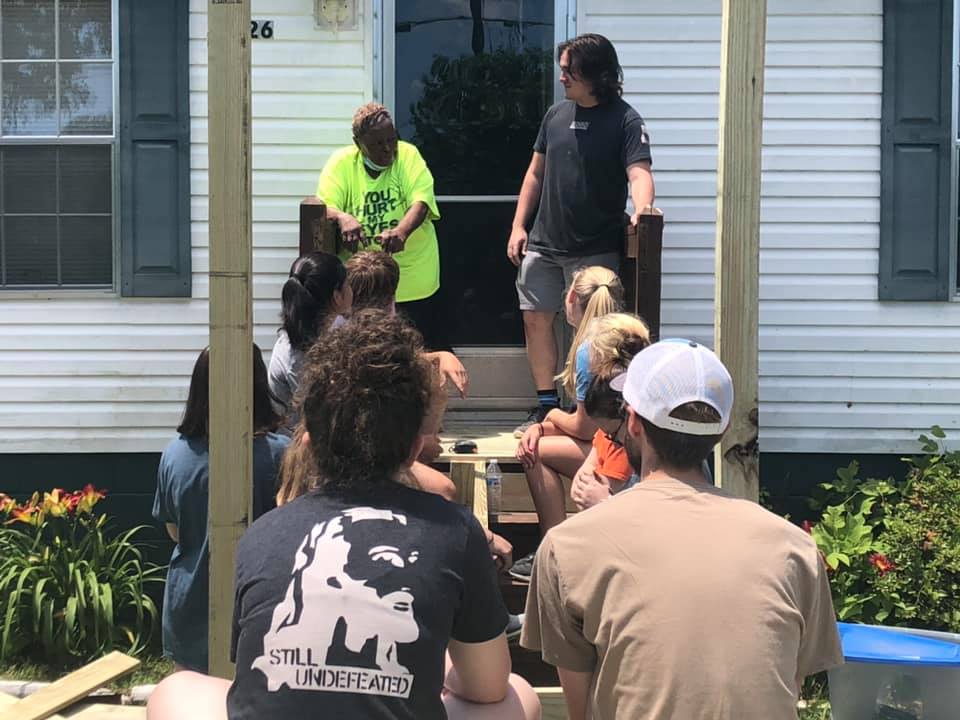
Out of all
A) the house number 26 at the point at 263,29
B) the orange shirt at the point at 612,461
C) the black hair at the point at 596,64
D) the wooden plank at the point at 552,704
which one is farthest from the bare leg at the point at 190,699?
the house number 26 at the point at 263,29

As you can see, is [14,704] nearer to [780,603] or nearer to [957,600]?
[780,603]

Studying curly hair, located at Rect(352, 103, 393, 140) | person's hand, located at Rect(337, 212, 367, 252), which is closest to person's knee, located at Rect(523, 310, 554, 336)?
person's hand, located at Rect(337, 212, 367, 252)

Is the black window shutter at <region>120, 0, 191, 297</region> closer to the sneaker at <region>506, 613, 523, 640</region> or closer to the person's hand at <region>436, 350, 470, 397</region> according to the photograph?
the person's hand at <region>436, 350, 470, 397</region>

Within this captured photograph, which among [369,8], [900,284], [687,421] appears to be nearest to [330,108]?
[369,8]

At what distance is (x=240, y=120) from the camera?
2.21 m

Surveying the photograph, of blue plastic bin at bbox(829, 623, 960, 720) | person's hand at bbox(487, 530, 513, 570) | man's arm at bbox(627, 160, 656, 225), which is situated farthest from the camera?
man's arm at bbox(627, 160, 656, 225)

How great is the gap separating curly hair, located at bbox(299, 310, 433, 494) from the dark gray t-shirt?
2878 mm

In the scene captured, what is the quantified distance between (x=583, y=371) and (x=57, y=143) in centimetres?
355

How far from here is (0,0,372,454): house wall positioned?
5320 millimetres

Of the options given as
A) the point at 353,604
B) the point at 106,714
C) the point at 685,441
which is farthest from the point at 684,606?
the point at 106,714

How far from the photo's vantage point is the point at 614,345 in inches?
119

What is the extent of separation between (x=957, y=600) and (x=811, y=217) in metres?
2.07

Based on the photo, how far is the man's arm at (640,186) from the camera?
431 cm

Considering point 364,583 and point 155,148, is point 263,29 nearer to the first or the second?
point 155,148
